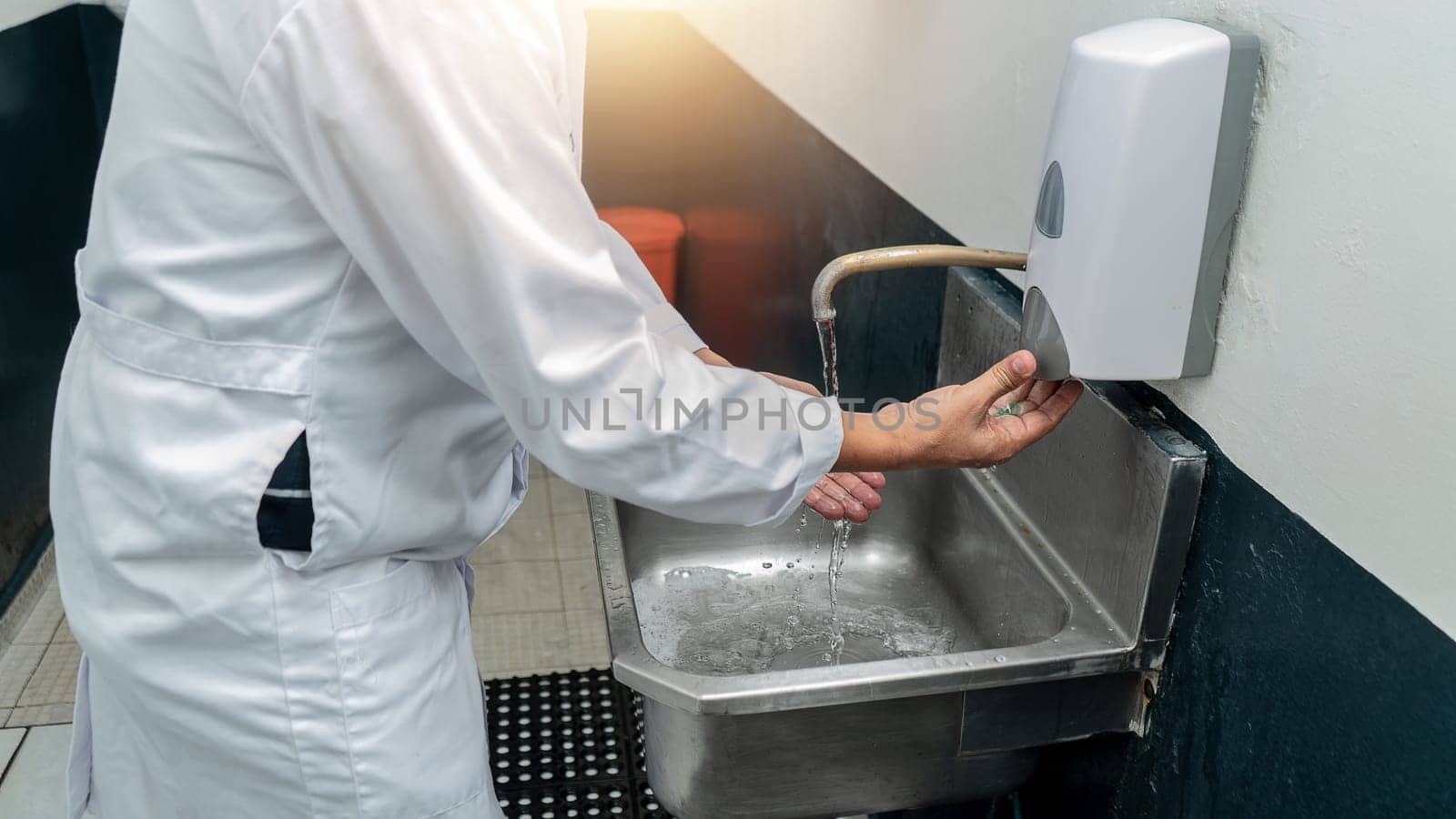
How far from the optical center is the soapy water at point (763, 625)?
1471 mm

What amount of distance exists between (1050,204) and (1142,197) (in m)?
0.11

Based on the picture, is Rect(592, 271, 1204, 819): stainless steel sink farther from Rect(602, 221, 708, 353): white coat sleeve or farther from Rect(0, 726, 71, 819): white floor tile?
Rect(0, 726, 71, 819): white floor tile

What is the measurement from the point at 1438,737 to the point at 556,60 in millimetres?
802

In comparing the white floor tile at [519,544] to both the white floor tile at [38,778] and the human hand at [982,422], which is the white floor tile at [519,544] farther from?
the human hand at [982,422]

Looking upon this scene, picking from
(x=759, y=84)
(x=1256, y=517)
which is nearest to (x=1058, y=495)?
(x=1256, y=517)

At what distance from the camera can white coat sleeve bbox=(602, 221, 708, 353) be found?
136cm

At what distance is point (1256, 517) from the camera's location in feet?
3.45

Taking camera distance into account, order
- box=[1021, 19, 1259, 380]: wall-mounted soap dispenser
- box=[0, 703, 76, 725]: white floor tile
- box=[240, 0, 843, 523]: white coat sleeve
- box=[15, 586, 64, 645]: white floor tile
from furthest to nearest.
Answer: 1. box=[15, 586, 64, 645]: white floor tile
2. box=[0, 703, 76, 725]: white floor tile
3. box=[1021, 19, 1259, 380]: wall-mounted soap dispenser
4. box=[240, 0, 843, 523]: white coat sleeve

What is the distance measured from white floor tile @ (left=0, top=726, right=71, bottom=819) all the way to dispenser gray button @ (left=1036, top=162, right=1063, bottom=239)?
76.8 inches

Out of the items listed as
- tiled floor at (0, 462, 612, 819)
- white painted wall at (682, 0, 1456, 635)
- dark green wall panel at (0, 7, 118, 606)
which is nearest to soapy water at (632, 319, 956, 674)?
white painted wall at (682, 0, 1456, 635)

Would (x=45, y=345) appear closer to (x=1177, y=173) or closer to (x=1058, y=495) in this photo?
(x=1058, y=495)

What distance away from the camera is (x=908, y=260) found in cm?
129

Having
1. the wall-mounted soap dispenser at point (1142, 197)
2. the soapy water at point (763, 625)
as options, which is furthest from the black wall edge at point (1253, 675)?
the soapy water at point (763, 625)

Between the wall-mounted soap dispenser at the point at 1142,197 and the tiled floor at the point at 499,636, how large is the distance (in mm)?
1505
